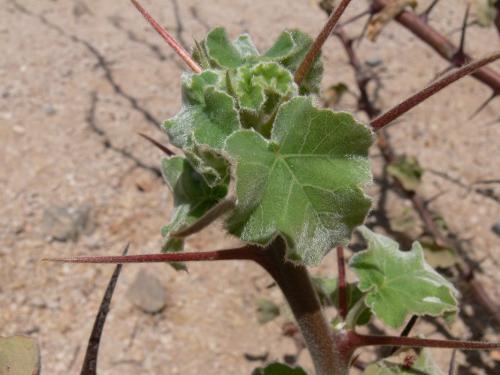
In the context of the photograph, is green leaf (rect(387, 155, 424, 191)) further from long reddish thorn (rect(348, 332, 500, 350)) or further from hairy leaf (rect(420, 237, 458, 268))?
long reddish thorn (rect(348, 332, 500, 350))

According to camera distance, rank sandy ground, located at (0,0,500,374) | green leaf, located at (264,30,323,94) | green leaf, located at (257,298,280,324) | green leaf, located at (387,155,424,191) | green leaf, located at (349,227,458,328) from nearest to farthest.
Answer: green leaf, located at (264,30,323,94) < green leaf, located at (349,227,458,328) < green leaf, located at (257,298,280,324) < sandy ground, located at (0,0,500,374) < green leaf, located at (387,155,424,191)

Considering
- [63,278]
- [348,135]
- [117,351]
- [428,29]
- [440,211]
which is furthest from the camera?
[440,211]

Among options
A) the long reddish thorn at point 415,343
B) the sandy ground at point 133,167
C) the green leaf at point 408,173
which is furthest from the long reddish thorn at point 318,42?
the green leaf at point 408,173

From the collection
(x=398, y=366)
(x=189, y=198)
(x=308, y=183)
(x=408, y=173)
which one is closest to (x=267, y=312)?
(x=408, y=173)

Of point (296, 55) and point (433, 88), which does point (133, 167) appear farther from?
point (433, 88)

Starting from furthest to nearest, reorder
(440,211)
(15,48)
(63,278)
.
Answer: (15,48) < (440,211) < (63,278)

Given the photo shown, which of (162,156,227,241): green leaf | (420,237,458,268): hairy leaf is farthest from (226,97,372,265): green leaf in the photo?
(420,237,458,268): hairy leaf

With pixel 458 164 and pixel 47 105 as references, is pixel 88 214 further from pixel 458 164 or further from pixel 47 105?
pixel 458 164

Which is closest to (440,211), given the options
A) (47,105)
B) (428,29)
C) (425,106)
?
(425,106)
